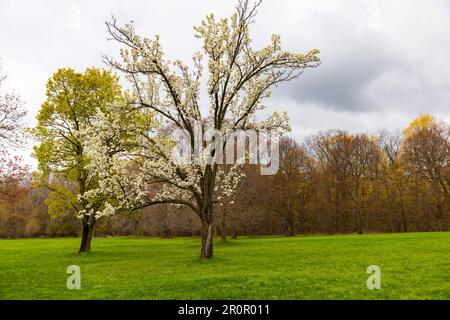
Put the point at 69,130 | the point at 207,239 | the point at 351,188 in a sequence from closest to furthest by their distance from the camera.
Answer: the point at 207,239 → the point at 69,130 → the point at 351,188

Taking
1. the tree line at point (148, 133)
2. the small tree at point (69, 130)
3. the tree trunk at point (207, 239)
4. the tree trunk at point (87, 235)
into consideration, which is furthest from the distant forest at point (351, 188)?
the tree trunk at point (207, 239)

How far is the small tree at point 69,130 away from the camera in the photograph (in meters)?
32.7

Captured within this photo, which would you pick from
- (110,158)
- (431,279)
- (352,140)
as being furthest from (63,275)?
(352,140)

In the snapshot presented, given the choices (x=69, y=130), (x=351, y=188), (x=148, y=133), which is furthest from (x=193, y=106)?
(x=351, y=188)

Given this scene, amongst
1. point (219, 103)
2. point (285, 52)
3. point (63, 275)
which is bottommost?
point (63, 275)

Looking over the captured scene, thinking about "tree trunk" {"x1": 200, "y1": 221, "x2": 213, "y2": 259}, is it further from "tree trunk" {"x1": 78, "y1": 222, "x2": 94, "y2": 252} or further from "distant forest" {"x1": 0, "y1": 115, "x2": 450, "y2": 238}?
"distant forest" {"x1": 0, "y1": 115, "x2": 450, "y2": 238}

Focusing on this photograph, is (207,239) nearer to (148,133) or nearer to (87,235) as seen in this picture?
(148,133)

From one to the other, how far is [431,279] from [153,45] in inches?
790

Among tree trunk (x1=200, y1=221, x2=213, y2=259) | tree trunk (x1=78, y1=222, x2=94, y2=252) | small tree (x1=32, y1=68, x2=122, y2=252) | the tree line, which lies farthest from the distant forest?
tree trunk (x1=200, y1=221, x2=213, y2=259)

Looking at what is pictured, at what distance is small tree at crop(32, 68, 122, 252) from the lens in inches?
1287

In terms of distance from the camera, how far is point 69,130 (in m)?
33.9

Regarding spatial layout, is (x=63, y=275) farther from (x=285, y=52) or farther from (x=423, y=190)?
(x=423, y=190)

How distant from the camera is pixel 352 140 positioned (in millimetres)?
76125

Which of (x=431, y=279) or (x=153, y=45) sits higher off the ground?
(x=153, y=45)
